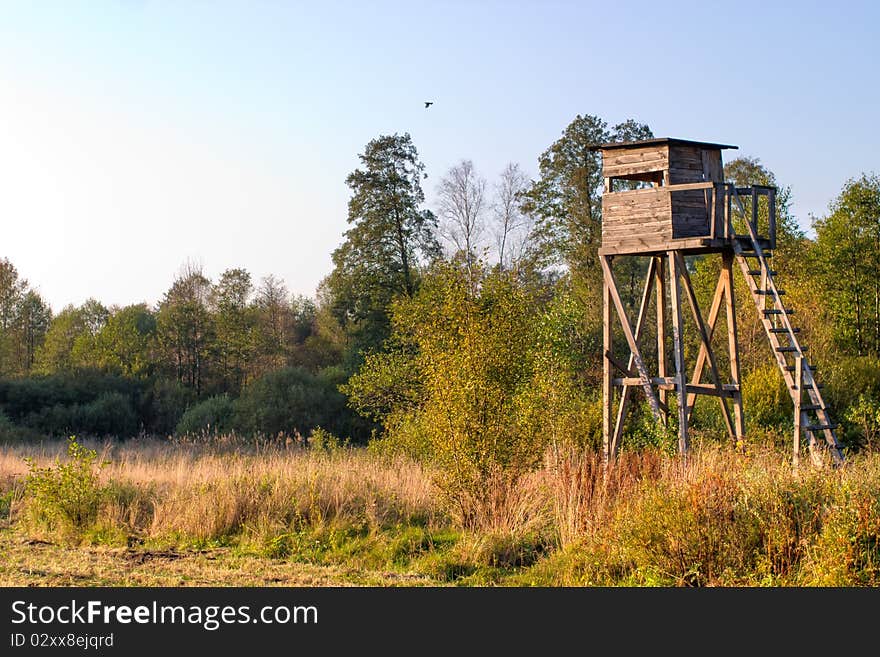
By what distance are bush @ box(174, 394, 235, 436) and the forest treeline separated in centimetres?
10

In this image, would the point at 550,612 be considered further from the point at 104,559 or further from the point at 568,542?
the point at 104,559

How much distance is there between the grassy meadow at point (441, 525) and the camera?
9398mm

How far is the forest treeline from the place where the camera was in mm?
13812

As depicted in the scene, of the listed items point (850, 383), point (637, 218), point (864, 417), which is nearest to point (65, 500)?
point (637, 218)

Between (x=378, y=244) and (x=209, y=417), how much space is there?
10146mm

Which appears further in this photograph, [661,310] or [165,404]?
[165,404]

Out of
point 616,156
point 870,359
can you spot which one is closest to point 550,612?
point 616,156

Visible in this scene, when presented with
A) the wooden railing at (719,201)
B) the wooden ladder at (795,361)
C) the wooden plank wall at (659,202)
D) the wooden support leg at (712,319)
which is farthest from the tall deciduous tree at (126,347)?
the wooden ladder at (795,361)

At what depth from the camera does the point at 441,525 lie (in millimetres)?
13602

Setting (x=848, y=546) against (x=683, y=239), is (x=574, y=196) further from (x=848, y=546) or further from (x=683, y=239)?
(x=848, y=546)

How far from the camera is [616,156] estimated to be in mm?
17016

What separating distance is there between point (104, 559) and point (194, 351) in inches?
1329

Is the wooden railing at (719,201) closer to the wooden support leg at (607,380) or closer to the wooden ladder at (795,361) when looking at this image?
the wooden ladder at (795,361)

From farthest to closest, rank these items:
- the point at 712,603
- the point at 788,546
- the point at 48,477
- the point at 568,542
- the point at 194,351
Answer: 1. the point at 194,351
2. the point at 48,477
3. the point at 568,542
4. the point at 788,546
5. the point at 712,603
